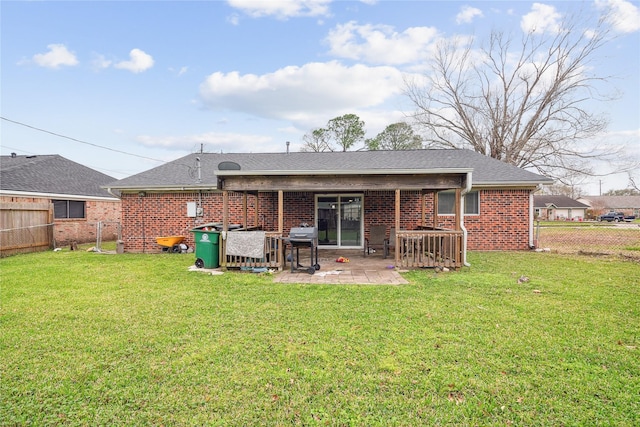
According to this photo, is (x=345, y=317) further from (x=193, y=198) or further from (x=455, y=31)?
(x=455, y=31)

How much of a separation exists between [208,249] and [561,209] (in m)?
59.8

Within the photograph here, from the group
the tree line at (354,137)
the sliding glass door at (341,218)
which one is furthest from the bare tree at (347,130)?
the sliding glass door at (341,218)

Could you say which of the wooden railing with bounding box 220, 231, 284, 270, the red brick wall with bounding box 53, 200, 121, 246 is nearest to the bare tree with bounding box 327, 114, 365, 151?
the red brick wall with bounding box 53, 200, 121, 246

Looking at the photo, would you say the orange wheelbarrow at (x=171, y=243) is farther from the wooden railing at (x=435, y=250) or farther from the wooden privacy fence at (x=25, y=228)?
the wooden railing at (x=435, y=250)

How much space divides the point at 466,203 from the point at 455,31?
16648 mm

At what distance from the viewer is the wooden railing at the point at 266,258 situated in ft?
24.4

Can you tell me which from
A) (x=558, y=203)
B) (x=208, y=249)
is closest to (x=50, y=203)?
(x=208, y=249)

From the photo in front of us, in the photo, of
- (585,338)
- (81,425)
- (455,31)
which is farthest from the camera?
(455,31)

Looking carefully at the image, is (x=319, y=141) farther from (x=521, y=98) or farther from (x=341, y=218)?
(x=341, y=218)

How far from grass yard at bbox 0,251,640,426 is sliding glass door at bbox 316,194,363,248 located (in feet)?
17.7

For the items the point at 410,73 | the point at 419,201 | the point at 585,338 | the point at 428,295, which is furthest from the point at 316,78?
the point at 585,338

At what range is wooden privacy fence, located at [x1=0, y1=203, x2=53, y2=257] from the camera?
10008mm

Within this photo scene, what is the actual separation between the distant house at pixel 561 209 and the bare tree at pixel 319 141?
3982 cm

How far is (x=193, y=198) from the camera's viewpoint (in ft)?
37.1
